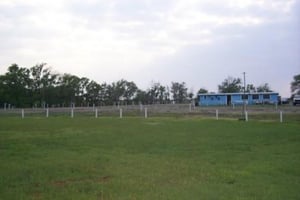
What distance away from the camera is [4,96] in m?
73.9

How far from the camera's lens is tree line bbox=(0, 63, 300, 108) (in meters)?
76.2

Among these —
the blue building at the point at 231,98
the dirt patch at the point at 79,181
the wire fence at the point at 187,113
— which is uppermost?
the blue building at the point at 231,98

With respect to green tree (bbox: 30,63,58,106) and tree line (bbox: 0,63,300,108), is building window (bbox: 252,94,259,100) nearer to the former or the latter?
tree line (bbox: 0,63,300,108)

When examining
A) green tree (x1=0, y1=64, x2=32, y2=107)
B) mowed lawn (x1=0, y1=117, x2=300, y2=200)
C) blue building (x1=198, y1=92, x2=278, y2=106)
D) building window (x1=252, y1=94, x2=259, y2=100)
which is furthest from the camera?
building window (x1=252, y1=94, x2=259, y2=100)

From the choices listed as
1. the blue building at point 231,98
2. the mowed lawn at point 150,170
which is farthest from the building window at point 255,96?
the mowed lawn at point 150,170

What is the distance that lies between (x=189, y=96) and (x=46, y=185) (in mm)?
108373

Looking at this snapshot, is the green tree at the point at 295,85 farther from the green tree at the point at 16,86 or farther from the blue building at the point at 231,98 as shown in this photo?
the green tree at the point at 16,86

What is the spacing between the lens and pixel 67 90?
84.8 metres

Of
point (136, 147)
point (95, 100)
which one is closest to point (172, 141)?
point (136, 147)

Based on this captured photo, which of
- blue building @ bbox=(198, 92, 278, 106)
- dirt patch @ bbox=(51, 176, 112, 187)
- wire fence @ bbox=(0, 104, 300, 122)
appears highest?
blue building @ bbox=(198, 92, 278, 106)

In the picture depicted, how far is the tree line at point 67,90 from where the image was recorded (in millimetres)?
76188

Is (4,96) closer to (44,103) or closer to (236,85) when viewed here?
(44,103)

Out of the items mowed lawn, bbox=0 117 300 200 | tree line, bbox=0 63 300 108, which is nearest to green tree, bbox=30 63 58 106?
tree line, bbox=0 63 300 108

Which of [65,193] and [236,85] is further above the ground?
[236,85]
